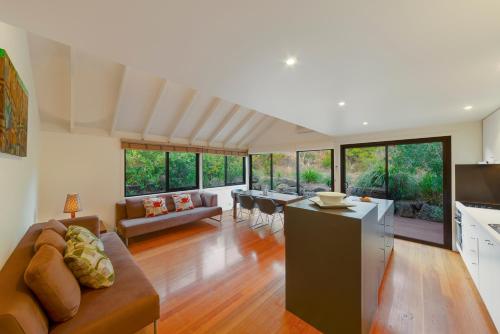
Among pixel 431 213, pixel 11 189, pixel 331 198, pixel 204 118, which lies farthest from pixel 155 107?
pixel 431 213

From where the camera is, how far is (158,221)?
3.73m

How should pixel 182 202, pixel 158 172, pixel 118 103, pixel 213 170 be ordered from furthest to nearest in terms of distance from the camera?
pixel 213 170
pixel 158 172
pixel 182 202
pixel 118 103

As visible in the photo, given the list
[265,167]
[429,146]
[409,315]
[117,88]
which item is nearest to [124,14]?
[117,88]

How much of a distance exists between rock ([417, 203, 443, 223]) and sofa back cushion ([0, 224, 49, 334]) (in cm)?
527

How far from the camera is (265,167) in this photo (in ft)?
21.7

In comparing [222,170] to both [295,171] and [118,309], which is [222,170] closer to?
[295,171]

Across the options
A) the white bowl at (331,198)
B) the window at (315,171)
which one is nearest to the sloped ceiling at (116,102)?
the window at (315,171)

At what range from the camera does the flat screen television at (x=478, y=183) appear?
2.71 m

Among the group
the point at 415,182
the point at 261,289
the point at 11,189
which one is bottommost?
the point at 261,289

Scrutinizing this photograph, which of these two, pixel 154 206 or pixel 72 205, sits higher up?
pixel 72 205

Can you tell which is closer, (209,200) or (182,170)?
(209,200)

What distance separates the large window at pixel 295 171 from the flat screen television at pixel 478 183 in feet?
7.48

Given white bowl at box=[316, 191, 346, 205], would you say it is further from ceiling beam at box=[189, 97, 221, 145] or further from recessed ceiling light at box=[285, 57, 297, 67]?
ceiling beam at box=[189, 97, 221, 145]

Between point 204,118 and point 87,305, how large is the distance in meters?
3.93
